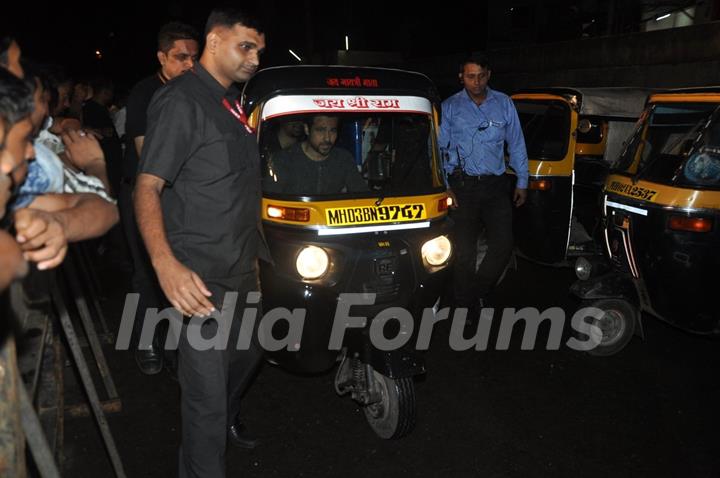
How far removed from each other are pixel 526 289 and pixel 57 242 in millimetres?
5533

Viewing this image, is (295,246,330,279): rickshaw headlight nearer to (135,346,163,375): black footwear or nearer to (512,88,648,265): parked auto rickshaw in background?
(135,346,163,375): black footwear

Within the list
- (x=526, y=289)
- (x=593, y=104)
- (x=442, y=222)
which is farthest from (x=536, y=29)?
(x=442, y=222)

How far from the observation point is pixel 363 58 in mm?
28297

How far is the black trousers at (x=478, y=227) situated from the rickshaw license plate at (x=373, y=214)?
1.52 metres

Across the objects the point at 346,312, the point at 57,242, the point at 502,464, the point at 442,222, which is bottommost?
the point at 502,464

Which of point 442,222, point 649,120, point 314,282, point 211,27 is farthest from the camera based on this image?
point 649,120

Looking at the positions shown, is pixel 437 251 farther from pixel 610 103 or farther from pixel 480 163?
pixel 610 103

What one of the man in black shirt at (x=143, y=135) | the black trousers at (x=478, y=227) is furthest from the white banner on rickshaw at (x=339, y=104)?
the black trousers at (x=478, y=227)

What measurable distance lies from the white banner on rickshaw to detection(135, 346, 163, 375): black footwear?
221 cm

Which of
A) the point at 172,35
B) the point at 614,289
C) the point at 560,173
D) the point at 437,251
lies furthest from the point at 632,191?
the point at 172,35

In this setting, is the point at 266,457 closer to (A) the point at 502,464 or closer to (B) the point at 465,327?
(A) the point at 502,464

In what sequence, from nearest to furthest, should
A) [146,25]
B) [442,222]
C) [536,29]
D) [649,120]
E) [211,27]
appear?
[211,27], [442,222], [649,120], [536,29], [146,25]

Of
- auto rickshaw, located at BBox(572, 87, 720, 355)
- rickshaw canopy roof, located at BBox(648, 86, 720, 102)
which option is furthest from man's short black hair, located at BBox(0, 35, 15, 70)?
rickshaw canopy roof, located at BBox(648, 86, 720, 102)

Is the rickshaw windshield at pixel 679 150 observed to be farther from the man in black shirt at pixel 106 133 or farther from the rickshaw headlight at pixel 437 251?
the man in black shirt at pixel 106 133
